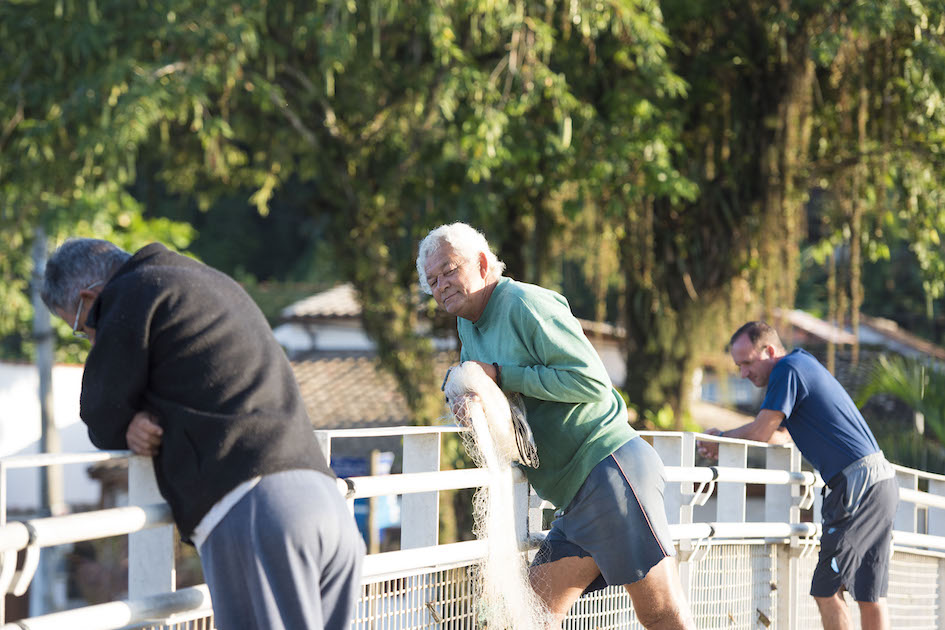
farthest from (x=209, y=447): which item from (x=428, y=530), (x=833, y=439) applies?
(x=833, y=439)

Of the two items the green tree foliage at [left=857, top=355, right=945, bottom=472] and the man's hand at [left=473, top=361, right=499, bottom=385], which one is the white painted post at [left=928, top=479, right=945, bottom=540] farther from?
the man's hand at [left=473, top=361, right=499, bottom=385]

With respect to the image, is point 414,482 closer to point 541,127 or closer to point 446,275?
point 446,275

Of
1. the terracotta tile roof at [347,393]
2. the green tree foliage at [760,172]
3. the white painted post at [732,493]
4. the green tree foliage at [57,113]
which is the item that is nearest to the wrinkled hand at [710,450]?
the white painted post at [732,493]

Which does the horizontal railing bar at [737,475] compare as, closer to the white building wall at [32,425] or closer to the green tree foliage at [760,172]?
the green tree foliage at [760,172]

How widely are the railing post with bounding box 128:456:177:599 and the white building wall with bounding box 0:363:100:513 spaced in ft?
59.1

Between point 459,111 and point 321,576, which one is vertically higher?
point 459,111

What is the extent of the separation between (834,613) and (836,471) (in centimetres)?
63

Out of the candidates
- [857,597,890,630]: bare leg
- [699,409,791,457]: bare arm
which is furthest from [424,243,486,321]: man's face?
[857,597,890,630]: bare leg

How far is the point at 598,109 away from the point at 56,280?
8895mm

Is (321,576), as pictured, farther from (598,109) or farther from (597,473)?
(598,109)

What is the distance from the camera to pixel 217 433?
239 cm

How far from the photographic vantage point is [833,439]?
5.04 metres

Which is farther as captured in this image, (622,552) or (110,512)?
(622,552)

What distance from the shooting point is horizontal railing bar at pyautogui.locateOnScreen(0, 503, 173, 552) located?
7.28ft
